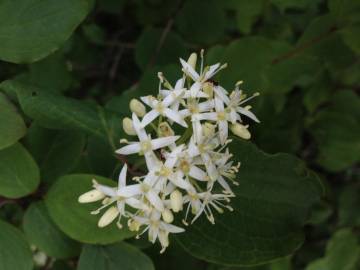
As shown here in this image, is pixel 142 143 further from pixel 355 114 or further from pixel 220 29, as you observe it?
pixel 355 114

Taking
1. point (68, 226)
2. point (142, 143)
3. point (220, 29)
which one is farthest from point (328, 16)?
point (68, 226)

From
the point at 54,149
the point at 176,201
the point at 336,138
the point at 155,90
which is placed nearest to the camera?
the point at 176,201

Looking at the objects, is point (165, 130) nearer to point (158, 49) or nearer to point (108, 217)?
point (108, 217)

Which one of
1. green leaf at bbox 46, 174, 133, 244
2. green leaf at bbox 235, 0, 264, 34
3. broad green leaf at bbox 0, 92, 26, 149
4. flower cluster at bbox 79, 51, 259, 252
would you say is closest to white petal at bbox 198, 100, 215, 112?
flower cluster at bbox 79, 51, 259, 252

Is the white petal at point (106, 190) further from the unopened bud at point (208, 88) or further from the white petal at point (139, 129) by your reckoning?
the unopened bud at point (208, 88)

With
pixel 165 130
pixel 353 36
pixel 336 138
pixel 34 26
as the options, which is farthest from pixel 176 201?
pixel 336 138

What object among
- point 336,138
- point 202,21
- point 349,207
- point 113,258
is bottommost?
point 349,207

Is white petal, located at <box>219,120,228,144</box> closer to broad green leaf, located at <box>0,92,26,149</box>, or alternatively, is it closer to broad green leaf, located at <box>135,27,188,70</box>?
broad green leaf, located at <box>0,92,26,149</box>
